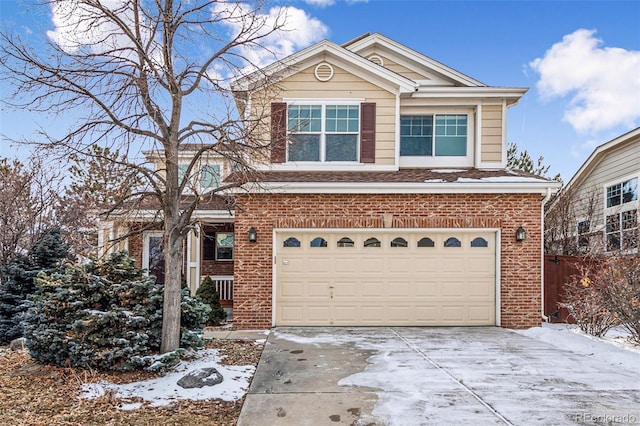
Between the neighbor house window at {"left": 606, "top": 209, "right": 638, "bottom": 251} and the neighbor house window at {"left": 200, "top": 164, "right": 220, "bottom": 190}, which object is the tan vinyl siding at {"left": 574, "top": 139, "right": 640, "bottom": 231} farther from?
the neighbor house window at {"left": 200, "top": 164, "right": 220, "bottom": 190}

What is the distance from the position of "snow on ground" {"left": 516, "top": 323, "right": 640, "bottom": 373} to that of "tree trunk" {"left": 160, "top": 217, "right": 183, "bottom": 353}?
685 centimetres

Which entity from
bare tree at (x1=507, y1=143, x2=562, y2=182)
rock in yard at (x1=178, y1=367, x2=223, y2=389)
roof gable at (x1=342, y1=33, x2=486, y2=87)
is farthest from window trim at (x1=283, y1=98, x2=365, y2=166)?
bare tree at (x1=507, y1=143, x2=562, y2=182)

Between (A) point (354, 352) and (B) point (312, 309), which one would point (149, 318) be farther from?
(B) point (312, 309)

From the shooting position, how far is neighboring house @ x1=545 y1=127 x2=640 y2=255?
14.0 metres

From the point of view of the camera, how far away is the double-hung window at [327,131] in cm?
1073

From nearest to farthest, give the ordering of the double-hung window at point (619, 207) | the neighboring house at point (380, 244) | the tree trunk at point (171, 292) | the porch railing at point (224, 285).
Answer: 1. the tree trunk at point (171, 292)
2. the neighboring house at point (380, 244)
3. the porch railing at point (224, 285)
4. the double-hung window at point (619, 207)

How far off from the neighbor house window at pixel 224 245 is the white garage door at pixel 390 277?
12.8 ft

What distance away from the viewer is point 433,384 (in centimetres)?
582

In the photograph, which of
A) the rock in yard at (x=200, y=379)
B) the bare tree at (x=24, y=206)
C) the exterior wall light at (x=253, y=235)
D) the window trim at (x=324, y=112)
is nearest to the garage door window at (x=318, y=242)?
the exterior wall light at (x=253, y=235)

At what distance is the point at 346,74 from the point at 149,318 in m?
7.36

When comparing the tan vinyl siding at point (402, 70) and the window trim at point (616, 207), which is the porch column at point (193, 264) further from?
the window trim at point (616, 207)

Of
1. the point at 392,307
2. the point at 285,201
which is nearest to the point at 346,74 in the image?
the point at 285,201

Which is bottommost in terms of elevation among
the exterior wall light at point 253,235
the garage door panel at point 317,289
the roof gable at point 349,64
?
the garage door panel at point 317,289

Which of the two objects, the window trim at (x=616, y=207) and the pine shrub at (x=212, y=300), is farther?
the window trim at (x=616, y=207)
